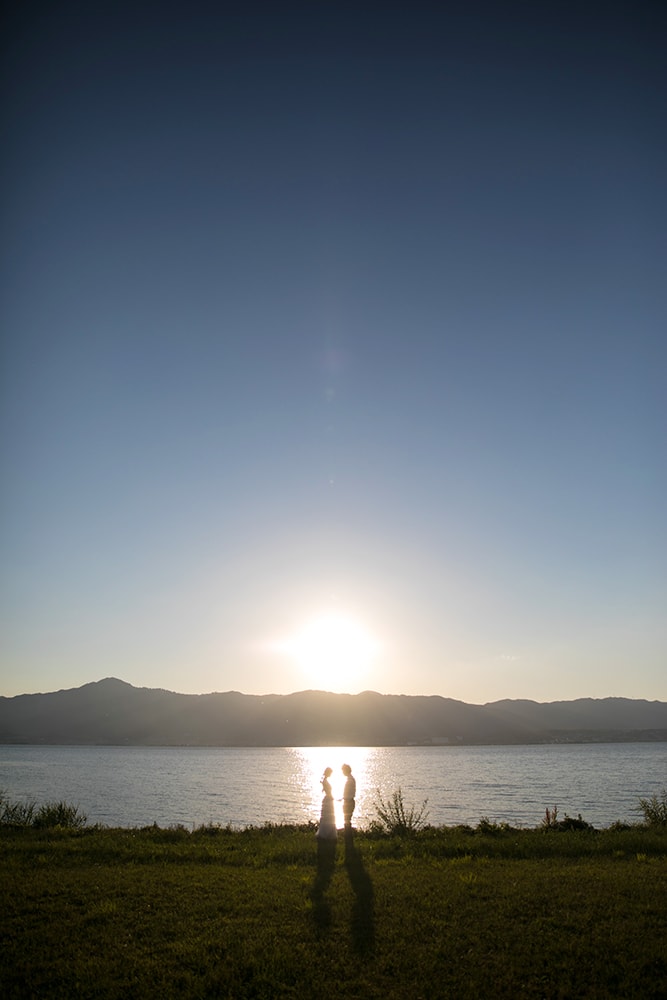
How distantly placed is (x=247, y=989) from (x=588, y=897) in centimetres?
782

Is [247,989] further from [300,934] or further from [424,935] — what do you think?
[424,935]

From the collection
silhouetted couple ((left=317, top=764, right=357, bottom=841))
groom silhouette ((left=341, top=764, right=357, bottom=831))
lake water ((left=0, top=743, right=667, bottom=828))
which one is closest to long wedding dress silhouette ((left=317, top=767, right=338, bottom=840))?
silhouetted couple ((left=317, top=764, right=357, bottom=841))

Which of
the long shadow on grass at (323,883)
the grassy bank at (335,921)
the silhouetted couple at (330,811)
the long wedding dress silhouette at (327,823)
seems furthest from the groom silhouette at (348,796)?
the long shadow on grass at (323,883)

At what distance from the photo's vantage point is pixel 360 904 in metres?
13.0

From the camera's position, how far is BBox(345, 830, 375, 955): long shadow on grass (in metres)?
10.8

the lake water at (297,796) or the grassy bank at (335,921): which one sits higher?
the grassy bank at (335,921)

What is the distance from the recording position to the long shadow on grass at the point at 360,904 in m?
10.8

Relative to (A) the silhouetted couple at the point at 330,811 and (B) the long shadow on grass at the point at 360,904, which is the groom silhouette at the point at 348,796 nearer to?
(A) the silhouetted couple at the point at 330,811

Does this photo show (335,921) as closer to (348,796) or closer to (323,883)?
(323,883)

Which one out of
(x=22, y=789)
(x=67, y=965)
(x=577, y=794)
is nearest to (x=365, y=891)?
(x=67, y=965)

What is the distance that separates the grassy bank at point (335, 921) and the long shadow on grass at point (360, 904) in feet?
0.17

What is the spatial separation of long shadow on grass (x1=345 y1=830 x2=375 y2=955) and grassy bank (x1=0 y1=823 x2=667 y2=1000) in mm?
51

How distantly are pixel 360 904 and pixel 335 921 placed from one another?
50.2 inches

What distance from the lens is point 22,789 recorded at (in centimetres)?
7338
